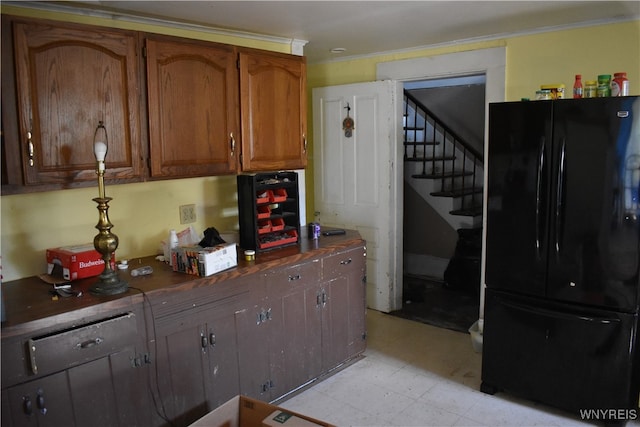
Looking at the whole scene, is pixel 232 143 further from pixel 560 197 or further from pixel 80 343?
pixel 560 197

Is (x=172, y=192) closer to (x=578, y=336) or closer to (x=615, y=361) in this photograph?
(x=578, y=336)

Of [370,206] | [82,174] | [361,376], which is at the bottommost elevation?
[361,376]

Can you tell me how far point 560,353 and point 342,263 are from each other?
4.46 ft

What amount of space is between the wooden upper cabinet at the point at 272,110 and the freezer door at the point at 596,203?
1.58 meters

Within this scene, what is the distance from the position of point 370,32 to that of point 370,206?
1.49 metres

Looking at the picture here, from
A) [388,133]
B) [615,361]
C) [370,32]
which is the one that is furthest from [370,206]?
[615,361]

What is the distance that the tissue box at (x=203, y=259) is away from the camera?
248 cm

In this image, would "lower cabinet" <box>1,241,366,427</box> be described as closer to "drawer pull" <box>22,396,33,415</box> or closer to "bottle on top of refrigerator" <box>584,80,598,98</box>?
"drawer pull" <box>22,396,33,415</box>

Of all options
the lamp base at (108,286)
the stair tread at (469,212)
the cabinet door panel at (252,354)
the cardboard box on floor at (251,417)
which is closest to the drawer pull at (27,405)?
the lamp base at (108,286)

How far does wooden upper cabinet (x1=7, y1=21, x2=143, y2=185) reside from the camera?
210 cm

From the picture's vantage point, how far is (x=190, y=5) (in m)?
2.56

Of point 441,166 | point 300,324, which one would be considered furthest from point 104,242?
point 441,166

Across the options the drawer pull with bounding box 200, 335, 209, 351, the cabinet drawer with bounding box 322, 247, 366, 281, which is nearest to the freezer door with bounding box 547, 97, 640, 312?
the cabinet drawer with bounding box 322, 247, 366, 281

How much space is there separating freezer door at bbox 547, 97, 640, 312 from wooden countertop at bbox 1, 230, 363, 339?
4.51ft
